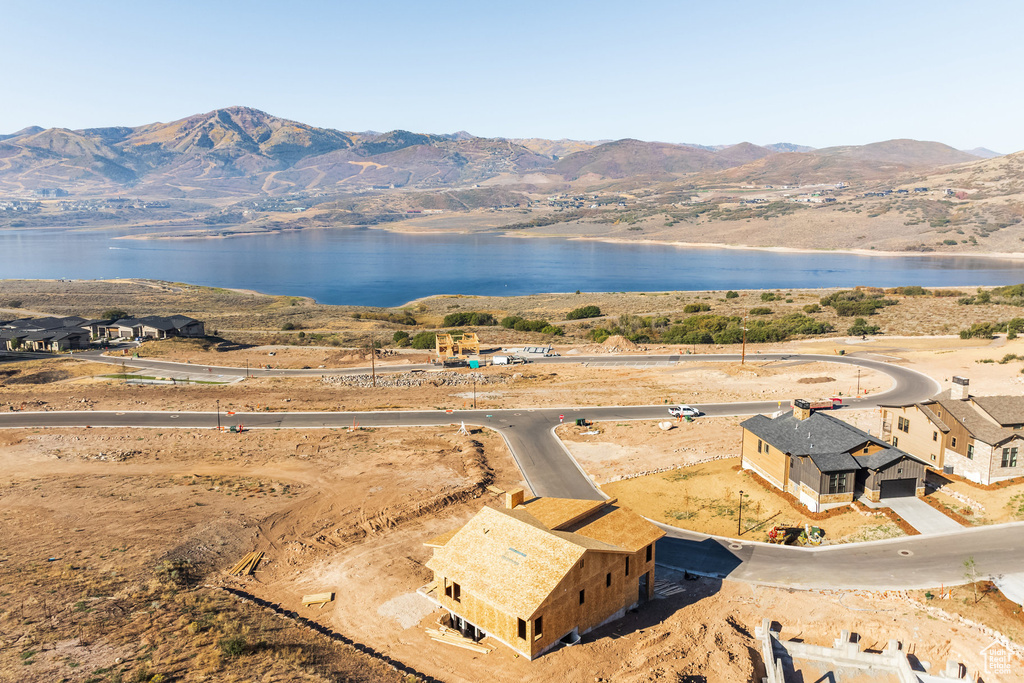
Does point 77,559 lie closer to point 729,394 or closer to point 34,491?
point 34,491

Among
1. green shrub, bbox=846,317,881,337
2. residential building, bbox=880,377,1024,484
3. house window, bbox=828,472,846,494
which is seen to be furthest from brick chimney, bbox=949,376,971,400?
green shrub, bbox=846,317,881,337

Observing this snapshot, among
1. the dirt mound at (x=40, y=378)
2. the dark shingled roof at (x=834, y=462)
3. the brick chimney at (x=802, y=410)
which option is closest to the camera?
the dark shingled roof at (x=834, y=462)

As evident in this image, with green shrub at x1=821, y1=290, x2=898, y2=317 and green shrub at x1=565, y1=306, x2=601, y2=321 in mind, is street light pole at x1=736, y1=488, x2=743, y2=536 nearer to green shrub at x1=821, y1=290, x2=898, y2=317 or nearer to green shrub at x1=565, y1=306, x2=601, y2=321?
green shrub at x1=821, y1=290, x2=898, y2=317

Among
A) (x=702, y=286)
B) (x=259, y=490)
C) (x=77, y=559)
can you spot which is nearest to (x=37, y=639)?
(x=77, y=559)

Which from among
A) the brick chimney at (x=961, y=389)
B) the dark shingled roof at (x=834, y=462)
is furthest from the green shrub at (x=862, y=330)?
the dark shingled roof at (x=834, y=462)

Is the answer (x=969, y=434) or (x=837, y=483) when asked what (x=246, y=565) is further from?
(x=969, y=434)

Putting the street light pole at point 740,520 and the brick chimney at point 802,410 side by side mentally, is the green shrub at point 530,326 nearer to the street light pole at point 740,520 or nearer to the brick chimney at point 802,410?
the brick chimney at point 802,410

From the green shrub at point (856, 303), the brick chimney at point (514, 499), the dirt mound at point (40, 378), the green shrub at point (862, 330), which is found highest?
the brick chimney at point (514, 499)
